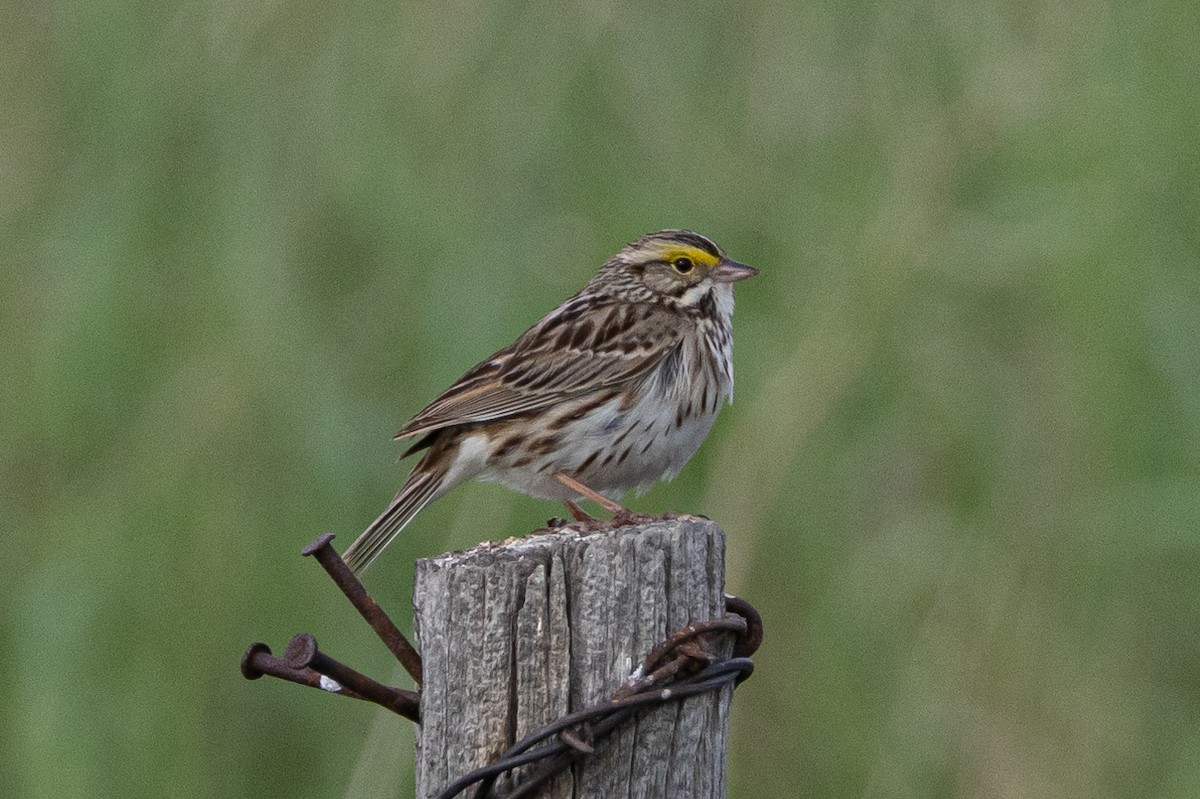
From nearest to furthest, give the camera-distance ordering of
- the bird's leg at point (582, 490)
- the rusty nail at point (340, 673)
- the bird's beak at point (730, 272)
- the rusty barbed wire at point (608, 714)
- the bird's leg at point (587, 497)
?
the rusty barbed wire at point (608, 714)
the rusty nail at point (340, 673)
the bird's leg at point (587, 497)
the bird's leg at point (582, 490)
the bird's beak at point (730, 272)

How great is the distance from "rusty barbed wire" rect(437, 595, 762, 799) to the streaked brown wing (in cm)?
163

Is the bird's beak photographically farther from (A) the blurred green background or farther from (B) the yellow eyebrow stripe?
(A) the blurred green background

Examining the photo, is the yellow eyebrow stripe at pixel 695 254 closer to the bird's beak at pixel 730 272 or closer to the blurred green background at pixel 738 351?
the bird's beak at pixel 730 272

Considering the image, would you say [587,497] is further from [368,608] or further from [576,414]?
[368,608]

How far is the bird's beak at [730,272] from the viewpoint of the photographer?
15.1 feet

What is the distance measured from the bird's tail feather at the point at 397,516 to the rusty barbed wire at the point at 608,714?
1.60 m

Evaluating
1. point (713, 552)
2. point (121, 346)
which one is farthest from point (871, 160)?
point (713, 552)

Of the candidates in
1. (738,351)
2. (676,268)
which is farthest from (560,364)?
(738,351)

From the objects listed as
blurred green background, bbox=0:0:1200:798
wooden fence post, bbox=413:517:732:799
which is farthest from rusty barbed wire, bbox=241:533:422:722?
blurred green background, bbox=0:0:1200:798

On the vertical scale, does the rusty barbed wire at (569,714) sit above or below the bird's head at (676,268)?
below

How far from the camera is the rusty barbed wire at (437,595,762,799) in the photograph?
2666mm

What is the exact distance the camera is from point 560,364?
4.47 meters

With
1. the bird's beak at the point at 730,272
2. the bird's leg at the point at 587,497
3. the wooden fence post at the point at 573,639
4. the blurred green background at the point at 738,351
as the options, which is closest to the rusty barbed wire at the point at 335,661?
the wooden fence post at the point at 573,639

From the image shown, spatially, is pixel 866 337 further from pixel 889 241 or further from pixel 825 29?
pixel 825 29
